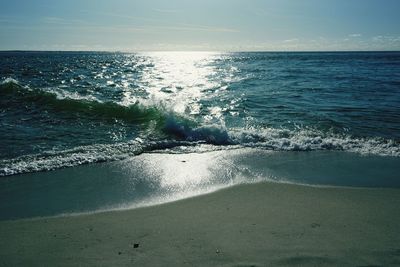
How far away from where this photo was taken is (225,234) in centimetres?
436

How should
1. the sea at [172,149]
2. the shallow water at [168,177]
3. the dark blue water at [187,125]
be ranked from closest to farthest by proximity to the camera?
the shallow water at [168,177]
the sea at [172,149]
the dark blue water at [187,125]

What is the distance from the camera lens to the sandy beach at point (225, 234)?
Result: 12.6 feet

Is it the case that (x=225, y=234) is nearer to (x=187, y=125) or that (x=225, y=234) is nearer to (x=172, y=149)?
(x=172, y=149)

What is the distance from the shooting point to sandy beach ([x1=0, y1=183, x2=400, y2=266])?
3.83m

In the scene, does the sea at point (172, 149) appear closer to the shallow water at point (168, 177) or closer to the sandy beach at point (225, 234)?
the shallow water at point (168, 177)

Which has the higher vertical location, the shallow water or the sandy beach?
the sandy beach

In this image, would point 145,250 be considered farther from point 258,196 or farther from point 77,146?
point 77,146

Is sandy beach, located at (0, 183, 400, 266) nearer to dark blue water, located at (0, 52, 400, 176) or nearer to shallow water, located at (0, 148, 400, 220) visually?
shallow water, located at (0, 148, 400, 220)

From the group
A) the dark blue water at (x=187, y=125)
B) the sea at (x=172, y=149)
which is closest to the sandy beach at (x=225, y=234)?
the sea at (x=172, y=149)

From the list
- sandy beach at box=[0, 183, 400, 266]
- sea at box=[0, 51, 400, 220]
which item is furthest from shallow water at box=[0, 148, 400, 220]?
sandy beach at box=[0, 183, 400, 266]

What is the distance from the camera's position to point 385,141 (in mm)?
9812

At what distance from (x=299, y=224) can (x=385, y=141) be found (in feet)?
21.0

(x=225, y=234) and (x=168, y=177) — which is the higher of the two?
(x=225, y=234)

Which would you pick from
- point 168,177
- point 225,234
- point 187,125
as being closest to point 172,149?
point 187,125
